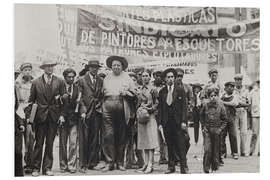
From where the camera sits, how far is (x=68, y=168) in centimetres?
456

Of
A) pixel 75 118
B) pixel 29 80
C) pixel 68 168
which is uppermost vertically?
pixel 29 80

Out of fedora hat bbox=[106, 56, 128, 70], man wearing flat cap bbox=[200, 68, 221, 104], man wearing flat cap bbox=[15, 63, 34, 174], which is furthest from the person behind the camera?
man wearing flat cap bbox=[200, 68, 221, 104]

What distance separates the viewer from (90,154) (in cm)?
458

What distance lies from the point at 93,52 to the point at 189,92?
0.99 metres

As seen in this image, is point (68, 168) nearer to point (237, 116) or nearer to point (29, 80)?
point (29, 80)

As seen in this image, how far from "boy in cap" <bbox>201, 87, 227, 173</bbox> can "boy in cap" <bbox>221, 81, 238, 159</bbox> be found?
0.04 metres

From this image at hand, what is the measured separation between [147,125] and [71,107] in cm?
73

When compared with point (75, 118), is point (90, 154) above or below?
below

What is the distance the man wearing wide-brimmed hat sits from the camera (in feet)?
15.1

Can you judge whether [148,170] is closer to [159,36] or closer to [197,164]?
[197,164]

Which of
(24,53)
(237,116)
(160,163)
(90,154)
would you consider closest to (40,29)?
(24,53)

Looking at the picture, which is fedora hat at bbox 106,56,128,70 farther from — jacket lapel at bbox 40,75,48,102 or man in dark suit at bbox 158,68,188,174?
jacket lapel at bbox 40,75,48,102

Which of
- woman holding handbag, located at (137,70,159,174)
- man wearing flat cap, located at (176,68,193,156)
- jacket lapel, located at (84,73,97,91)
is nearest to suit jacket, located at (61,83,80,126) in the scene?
jacket lapel, located at (84,73,97,91)

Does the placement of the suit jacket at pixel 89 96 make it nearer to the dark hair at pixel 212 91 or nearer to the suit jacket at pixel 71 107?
the suit jacket at pixel 71 107
